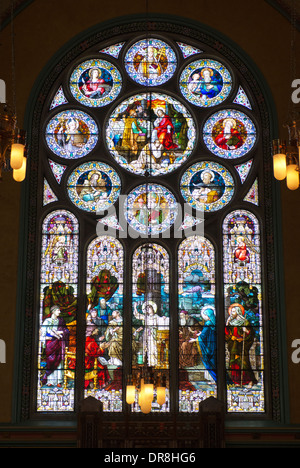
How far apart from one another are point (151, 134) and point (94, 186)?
1.53m

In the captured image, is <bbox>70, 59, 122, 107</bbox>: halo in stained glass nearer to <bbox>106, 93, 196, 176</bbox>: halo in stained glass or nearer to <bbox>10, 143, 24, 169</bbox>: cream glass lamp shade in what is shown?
<bbox>106, 93, 196, 176</bbox>: halo in stained glass

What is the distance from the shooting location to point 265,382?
46.1 feet

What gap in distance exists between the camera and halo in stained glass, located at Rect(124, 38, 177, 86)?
51.8 ft

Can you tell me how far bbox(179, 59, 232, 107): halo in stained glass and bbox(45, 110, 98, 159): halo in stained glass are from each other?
6.56 feet

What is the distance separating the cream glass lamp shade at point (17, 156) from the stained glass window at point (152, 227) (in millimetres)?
5722

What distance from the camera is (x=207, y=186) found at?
49.9 feet

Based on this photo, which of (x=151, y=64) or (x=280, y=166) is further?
(x=151, y=64)

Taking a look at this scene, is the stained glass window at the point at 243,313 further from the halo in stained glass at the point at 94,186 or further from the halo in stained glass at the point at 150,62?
the halo in stained glass at the point at 150,62

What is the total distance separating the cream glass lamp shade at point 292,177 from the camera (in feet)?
30.6

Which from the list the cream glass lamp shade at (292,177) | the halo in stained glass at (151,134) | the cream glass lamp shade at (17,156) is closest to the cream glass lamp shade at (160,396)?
the cream glass lamp shade at (292,177)

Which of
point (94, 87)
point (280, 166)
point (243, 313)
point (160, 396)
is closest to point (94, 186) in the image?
point (94, 87)

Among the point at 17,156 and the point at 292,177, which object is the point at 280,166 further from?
the point at 17,156
